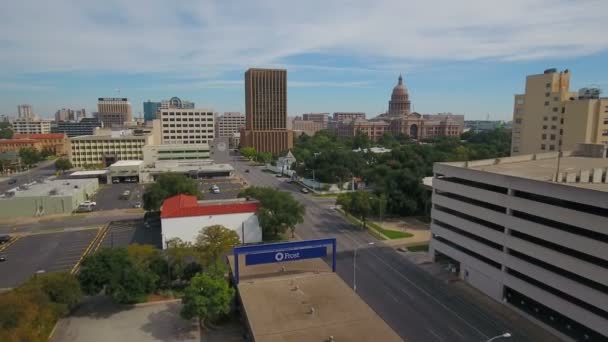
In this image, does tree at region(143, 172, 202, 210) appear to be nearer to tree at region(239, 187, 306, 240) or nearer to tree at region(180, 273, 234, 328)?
tree at region(239, 187, 306, 240)

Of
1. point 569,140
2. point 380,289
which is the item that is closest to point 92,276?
point 380,289

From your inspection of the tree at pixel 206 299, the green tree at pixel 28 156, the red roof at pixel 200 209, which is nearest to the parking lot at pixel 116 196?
the red roof at pixel 200 209

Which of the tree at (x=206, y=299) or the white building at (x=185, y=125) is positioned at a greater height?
the white building at (x=185, y=125)

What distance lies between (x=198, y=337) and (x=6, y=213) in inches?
2517

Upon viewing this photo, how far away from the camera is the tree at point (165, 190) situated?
6712 cm

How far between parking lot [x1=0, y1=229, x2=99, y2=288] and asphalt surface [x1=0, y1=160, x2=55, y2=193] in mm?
55835

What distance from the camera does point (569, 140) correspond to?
246ft

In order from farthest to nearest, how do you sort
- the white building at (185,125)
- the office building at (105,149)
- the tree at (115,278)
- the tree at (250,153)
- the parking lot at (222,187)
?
the tree at (250,153) < the white building at (185,125) < the office building at (105,149) < the parking lot at (222,187) < the tree at (115,278)

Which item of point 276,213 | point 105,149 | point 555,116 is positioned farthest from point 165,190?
point 105,149

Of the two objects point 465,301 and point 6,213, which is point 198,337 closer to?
point 465,301

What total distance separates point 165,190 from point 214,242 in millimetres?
30014

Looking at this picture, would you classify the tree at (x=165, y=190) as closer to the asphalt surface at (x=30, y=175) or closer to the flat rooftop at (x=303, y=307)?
the flat rooftop at (x=303, y=307)

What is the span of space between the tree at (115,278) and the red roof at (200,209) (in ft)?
55.6

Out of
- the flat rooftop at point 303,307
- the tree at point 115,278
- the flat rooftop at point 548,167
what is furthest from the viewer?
the tree at point 115,278
